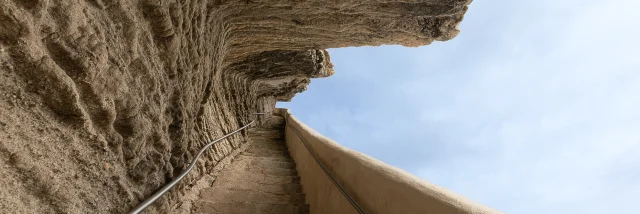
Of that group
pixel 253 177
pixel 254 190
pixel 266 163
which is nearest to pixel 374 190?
pixel 254 190

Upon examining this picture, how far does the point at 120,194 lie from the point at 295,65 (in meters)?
4.77

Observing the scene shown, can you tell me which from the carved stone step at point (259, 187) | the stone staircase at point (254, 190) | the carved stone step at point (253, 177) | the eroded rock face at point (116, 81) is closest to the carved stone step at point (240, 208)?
the stone staircase at point (254, 190)

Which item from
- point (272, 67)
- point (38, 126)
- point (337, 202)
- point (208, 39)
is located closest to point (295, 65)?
point (272, 67)

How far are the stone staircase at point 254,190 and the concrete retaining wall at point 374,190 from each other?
1.01 feet

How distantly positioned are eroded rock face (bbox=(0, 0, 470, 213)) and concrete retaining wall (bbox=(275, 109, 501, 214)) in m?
1.07

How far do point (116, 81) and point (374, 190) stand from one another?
1290 mm

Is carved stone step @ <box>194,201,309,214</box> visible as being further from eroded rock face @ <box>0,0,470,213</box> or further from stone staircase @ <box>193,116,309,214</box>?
eroded rock face @ <box>0,0,470,213</box>

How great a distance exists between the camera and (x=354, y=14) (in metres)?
3.53

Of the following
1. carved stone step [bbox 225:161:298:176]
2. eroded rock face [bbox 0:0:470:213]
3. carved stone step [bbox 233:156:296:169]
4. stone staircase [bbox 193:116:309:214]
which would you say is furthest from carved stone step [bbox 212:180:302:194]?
carved stone step [bbox 233:156:296:169]

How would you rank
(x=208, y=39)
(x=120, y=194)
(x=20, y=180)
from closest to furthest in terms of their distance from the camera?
(x=20, y=180), (x=120, y=194), (x=208, y=39)

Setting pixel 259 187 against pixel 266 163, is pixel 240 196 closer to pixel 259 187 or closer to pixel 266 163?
pixel 259 187

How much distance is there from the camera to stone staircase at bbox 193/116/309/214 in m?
3.13

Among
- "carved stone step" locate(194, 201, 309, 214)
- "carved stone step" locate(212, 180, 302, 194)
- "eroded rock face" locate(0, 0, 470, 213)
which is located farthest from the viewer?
"carved stone step" locate(212, 180, 302, 194)

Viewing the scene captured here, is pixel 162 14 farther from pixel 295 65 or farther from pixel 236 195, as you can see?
pixel 295 65
